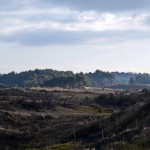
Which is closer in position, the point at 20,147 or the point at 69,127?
the point at 20,147

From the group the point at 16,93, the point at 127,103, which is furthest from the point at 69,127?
the point at 16,93

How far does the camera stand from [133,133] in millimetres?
51906

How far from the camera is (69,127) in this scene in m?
76.8

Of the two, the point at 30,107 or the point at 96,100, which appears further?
the point at 96,100

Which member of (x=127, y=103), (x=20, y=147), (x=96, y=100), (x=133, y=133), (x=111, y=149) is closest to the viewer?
(x=111, y=149)

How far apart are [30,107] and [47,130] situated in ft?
157

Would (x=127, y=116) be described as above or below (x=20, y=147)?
above

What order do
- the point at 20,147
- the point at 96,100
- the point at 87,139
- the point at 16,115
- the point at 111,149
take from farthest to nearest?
the point at 96,100, the point at 16,115, the point at 20,147, the point at 87,139, the point at 111,149

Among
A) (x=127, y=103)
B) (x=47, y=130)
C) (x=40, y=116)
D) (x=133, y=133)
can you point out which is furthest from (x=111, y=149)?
(x=127, y=103)

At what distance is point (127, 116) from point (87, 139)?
282 inches

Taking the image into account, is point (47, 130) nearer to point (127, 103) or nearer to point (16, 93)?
point (127, 103)

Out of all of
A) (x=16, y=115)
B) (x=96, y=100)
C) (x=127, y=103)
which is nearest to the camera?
(x=16, y=115)

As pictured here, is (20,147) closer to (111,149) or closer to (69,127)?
(69,127)

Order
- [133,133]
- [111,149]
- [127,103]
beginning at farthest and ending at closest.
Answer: [127,103]
[133,133]
[111,149]
